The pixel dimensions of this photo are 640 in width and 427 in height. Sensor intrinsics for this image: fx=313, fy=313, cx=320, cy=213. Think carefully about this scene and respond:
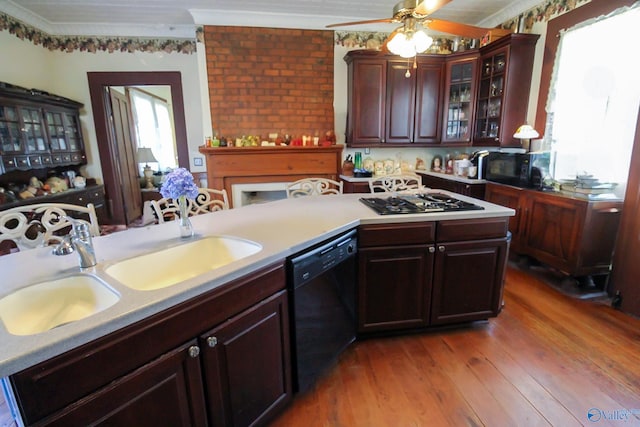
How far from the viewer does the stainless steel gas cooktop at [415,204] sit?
6.22 ft

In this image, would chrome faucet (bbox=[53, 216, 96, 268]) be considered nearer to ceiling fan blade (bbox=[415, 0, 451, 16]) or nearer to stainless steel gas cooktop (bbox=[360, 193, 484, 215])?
stainless steel gas cooktop (bbox=[360, 193, 484, 215])

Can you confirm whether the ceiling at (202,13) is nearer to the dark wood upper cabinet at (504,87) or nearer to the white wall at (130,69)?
the white wall at (130,69)

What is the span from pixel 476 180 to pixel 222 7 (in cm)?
343

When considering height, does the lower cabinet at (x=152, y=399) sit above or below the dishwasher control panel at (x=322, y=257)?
below

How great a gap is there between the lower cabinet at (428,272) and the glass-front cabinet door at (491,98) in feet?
7.02

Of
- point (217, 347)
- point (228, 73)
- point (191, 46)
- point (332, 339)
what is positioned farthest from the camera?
point (191, 46)

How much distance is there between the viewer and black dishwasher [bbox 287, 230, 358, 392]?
1.39 metres

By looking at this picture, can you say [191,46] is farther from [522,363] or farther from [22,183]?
[522,363]

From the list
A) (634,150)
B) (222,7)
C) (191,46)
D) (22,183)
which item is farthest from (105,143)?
(634,150)

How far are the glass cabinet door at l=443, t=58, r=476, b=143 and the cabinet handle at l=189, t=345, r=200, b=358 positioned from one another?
3932mm

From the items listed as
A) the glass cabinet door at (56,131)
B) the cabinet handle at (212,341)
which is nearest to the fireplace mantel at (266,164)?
the glass cabinet door at (56,131)

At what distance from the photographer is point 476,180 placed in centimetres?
347

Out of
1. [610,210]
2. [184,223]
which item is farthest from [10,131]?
[610,210]

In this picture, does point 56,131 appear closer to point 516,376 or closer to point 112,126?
point 112,126
